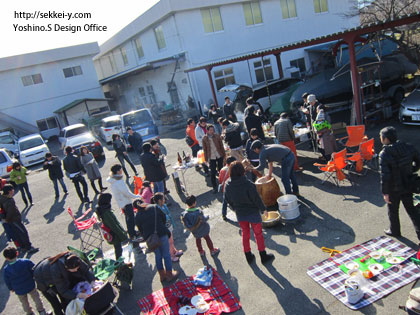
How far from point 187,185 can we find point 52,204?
4.83 m

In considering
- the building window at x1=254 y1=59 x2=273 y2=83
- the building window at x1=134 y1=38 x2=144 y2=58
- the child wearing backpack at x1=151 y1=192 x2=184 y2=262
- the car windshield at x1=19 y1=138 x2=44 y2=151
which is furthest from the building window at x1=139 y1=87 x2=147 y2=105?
the child wearing backpack at x1=151 y1=192 x2=184 y2=262

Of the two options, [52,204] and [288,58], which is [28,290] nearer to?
[52,204]

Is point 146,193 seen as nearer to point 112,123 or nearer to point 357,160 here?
point 357,160

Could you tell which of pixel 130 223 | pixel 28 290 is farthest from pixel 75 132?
pixel 28 290

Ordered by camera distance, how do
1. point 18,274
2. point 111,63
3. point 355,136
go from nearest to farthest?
point 18,274
point 355,136
point 111,63

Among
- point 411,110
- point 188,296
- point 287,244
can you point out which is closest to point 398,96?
point 411,110

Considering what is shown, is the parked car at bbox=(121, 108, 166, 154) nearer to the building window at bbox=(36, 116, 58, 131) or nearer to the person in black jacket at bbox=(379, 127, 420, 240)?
the person in black jacket at bbox=(379, 127, 420, 240)

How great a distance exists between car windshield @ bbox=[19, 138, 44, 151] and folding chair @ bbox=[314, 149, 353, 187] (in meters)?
16.2

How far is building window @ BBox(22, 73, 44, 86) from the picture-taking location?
85.5 feet

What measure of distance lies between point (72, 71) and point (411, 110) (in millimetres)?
26220

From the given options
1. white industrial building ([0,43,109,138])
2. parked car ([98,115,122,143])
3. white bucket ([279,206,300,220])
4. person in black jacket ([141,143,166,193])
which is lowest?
white bucket ([279,206,300,220])

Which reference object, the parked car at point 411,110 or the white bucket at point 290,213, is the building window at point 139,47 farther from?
the white bucket at point 290,213

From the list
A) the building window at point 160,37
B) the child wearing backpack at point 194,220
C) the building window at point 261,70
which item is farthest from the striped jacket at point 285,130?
the building window at point 160,37

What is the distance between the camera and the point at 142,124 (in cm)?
1545
